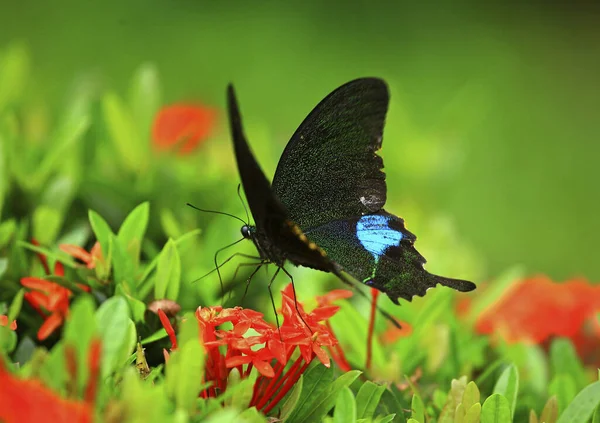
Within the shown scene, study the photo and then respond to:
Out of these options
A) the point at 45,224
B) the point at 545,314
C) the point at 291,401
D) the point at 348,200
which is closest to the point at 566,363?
the point at 545,314

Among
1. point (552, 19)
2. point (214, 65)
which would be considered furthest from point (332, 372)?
point (552, 19)

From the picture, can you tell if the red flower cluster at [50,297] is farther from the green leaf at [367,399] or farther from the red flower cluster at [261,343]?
the green leaf at [367,399]

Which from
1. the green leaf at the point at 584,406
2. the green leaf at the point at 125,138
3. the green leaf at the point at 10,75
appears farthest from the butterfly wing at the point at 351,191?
the green leaf at the point at 10,75

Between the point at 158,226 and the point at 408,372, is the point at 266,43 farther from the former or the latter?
the point at 408,372

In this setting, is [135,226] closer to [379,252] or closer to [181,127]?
[379,252]

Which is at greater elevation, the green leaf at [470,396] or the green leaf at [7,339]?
the green leaf at [470,396]

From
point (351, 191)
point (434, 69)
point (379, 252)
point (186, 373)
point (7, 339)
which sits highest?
point (434, 69)
